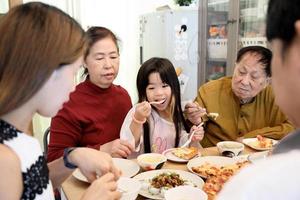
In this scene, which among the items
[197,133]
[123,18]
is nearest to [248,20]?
[123,18]

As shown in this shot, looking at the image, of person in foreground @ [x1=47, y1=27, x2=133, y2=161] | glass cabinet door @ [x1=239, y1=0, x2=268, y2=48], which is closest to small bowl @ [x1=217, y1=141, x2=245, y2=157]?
person in foreground @ [x1=47, y1=27, x2=133, y2=161]

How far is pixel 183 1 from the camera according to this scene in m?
3.42

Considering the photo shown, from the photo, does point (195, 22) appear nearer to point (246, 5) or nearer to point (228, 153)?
point (246, 5)

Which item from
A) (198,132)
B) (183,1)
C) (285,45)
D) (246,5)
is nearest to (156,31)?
(183,1)

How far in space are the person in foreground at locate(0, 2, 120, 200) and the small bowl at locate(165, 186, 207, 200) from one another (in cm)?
15

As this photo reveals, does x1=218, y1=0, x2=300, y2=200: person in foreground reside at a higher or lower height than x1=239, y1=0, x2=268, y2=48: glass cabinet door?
lower

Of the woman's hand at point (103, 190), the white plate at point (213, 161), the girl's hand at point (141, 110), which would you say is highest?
the girl's hand at point (141, 110)

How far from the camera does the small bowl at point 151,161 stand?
1120 millimetres

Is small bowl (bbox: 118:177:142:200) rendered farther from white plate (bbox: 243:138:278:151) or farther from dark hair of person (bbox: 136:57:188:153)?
white plate (bbox: 243:138:278:151)

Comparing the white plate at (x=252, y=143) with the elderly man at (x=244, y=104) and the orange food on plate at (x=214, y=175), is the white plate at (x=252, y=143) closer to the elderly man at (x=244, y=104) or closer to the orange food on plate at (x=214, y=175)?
the elderly man at (x=244, y=104)

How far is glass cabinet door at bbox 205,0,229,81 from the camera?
2.94m

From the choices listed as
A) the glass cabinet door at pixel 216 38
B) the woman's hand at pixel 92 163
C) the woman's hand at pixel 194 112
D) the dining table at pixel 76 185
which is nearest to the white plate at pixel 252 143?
the woman's hand at pixel 194 112

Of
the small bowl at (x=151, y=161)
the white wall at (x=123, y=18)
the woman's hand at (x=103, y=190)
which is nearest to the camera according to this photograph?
the woman's hand at (x=103, y=190)

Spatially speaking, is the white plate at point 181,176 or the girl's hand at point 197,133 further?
the girl's hand at point 197,133
